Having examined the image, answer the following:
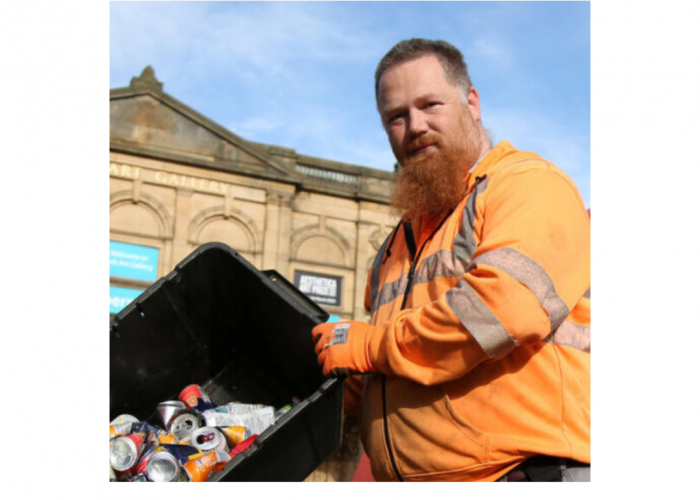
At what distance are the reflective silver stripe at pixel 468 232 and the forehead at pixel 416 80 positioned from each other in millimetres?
451

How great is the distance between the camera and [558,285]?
1997mm

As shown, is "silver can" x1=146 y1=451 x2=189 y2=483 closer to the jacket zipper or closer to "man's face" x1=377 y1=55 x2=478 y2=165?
the jacket zipper

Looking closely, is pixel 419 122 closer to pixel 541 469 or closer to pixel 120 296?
pixel 541 469

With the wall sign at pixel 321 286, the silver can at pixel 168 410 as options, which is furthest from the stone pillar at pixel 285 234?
the silver can at pixel 168 410

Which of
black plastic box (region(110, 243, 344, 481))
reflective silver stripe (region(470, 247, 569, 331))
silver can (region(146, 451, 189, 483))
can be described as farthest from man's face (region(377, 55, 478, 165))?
silver can (region(146, 451, 189, 483))

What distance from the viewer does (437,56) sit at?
2564mm

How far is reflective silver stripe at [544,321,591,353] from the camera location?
2064 millimetres

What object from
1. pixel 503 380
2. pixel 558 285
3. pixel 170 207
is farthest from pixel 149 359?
pixel 170 207

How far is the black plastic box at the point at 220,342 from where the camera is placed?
2.85m

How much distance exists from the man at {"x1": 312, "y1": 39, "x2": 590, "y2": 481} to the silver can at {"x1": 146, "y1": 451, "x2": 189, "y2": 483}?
582 mm

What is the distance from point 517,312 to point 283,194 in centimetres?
1957

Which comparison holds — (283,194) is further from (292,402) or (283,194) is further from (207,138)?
(292,402)

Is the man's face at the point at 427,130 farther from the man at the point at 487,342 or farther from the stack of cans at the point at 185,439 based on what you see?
the stack of cans at the point at 185,439

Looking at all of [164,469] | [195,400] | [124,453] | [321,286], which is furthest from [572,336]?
[321,286]
